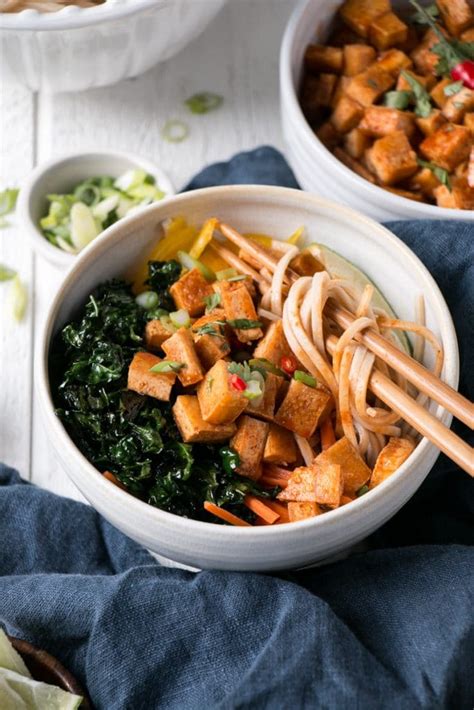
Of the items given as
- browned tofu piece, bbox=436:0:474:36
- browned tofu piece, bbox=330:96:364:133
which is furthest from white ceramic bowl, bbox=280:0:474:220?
browned tofu piece, bbox=436:0:474:36

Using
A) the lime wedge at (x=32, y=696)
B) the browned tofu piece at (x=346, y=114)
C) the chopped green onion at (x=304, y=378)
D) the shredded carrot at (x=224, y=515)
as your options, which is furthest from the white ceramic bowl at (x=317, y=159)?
the lime wedge at (x=32, y=696)

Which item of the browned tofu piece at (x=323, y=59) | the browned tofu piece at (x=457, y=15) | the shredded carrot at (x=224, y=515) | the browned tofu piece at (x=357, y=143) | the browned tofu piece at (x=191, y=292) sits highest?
the browned tofu piece at (x=457, y=15)

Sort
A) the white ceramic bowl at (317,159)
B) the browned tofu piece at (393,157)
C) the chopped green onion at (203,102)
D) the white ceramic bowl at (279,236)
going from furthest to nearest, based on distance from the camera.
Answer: the chopped green onion at (203,102)
the browned tofu piece at (393,157)
the white ceramic bowl at (317,159)
the white ceramic bowl at (279,236)

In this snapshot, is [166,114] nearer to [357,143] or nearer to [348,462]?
[357,143]

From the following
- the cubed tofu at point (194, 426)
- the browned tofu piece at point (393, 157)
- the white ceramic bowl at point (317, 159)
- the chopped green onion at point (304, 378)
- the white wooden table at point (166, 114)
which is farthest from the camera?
the white wooden table at point (166, 114)

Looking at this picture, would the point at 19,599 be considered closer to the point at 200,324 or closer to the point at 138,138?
the point at 200,324

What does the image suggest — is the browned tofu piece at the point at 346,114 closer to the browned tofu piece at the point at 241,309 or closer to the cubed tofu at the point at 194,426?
the browned tofu piece at the point at 241,309

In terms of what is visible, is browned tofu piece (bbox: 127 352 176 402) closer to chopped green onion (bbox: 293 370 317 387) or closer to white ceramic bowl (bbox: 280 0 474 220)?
chopped green onion (bbox: 293 370 317 387)
